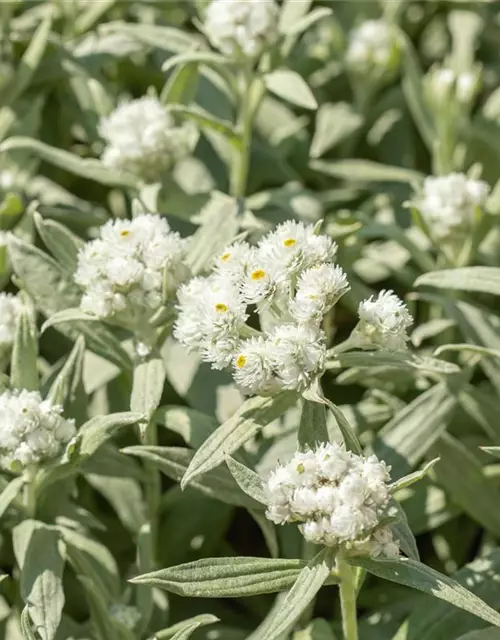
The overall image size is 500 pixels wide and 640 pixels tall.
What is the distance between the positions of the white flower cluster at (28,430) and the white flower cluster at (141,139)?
4.05 ft

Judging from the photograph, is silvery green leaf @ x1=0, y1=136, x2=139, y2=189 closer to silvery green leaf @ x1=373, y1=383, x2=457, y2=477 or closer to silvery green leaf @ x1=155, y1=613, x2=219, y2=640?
silvery green leaf @ x1=373, y1=383, x2=457, y2=477

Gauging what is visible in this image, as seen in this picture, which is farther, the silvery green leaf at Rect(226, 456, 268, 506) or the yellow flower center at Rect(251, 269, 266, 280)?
the yellow flower center at Rect(251, 269, 266, 280)

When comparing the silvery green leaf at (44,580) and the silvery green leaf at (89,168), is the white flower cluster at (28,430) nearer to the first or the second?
A: the silvery green leaf at (44,580)

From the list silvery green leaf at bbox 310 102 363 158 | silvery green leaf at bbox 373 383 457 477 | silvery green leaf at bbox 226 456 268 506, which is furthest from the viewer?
silvery green leaf at bbox 310 102 363 158

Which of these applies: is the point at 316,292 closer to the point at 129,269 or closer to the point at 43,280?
the point at 129,269

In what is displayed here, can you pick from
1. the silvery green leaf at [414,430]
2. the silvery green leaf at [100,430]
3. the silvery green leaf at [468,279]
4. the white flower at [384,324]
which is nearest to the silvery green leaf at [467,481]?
the silvery green leaf at [414,430]

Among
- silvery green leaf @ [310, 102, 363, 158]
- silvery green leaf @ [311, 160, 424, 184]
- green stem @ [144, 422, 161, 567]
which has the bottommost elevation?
green stem @ [144, 422, 161, 567]

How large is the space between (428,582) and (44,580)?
1082 millimetres

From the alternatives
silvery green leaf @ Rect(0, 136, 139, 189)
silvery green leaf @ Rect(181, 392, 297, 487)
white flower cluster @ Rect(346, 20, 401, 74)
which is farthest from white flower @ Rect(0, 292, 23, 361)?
white flower cluster @ Rect(346, 20, 401, 74)

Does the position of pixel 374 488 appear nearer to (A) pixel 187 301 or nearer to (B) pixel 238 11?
(A) pixel 187 301

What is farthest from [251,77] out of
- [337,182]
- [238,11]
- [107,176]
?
[337,182]

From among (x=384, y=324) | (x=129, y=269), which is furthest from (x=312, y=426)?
(x=129, y=269)

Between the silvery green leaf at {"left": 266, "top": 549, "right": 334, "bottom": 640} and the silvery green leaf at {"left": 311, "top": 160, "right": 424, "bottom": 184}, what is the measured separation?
212 centimetres

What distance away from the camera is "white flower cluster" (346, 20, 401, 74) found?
4477 mm
